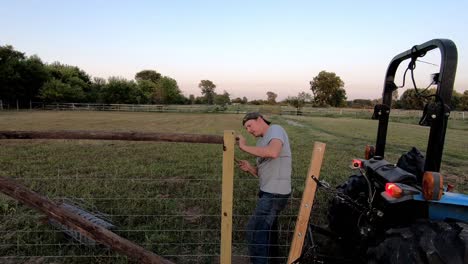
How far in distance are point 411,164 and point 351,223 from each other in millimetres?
812

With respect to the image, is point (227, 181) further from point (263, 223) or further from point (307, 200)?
point (263, 223)

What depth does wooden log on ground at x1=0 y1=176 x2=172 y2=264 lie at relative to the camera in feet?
8.59

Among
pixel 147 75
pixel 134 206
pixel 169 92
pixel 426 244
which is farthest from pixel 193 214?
pixel 147 75

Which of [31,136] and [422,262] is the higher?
[31,136]

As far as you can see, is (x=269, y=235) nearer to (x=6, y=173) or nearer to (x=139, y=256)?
(x=139, y=256)

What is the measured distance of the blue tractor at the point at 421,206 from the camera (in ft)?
6.46

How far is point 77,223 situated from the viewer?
261 cm

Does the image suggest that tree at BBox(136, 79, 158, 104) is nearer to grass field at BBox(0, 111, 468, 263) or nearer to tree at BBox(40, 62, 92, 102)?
tree at BBox(40, 62, 92, 102)

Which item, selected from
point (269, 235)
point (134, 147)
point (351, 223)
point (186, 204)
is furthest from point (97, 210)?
point (134, 147)

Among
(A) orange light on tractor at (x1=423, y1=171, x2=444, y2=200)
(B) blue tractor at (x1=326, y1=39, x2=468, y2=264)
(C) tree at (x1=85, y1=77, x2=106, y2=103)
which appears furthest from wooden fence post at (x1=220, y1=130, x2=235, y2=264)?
(C) tree at (x1=85, y1=77, x2=106, y2=103)

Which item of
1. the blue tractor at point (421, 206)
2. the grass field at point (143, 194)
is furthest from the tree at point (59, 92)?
the blue tractor at point (421, 206)

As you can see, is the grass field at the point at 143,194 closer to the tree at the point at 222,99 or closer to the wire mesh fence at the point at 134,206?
the wire mesh fence at the point at 134,206

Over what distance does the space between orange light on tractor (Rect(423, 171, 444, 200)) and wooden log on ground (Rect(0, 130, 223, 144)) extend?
1464 millimetres

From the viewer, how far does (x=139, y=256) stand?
104 inches
